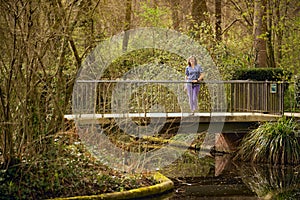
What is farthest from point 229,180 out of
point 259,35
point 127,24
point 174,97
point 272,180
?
point 259,35

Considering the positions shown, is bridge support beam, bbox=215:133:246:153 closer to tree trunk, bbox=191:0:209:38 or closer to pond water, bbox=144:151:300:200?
pond water, bbox=144:151:300:200

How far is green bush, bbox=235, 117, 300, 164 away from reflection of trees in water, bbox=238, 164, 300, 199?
36 centimetres

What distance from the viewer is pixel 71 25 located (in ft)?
35.0

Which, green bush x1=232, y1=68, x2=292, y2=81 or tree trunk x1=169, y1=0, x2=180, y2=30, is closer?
green bush x1=232, y1=68, x2=292, y2=81

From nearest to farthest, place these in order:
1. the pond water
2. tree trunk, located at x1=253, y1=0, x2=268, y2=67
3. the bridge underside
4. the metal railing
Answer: the pond water
the metal railing
the bridge underside
tree trunk, located at x1=253, y1=0, x2=268, y2=67

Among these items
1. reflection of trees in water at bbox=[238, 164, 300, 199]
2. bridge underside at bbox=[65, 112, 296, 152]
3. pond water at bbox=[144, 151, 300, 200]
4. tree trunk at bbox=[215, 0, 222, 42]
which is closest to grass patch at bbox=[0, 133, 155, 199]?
pond water at bbox=[144, 151, 300, 200]

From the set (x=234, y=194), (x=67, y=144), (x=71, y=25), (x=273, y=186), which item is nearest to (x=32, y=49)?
(x=71, y=25)

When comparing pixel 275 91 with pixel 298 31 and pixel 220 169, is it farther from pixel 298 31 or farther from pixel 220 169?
pixel 298 31

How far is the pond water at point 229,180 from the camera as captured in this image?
11789 mm

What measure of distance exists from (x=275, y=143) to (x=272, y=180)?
2087 millimetres

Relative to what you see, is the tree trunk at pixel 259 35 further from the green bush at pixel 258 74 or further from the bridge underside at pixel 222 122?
the bridge underside at pixel 222 122

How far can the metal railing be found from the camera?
14609 millimetres

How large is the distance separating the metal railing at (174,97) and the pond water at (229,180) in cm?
165

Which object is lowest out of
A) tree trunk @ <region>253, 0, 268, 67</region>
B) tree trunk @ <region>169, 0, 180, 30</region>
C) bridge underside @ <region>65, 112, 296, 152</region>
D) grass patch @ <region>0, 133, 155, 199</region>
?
grass patch @ <region>0, 133, 155, 199</region>
